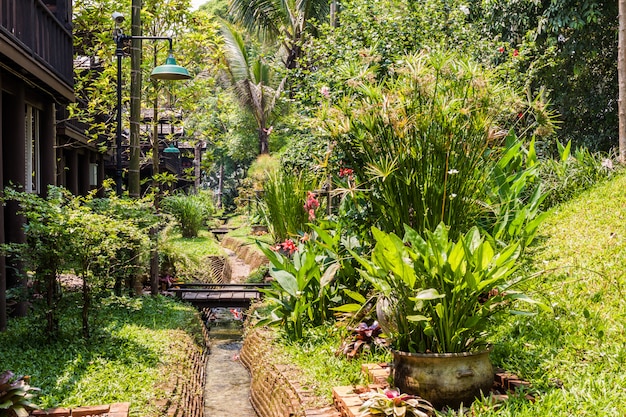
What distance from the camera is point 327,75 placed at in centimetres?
1013

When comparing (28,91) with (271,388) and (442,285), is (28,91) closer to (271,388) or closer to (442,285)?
(271,388)

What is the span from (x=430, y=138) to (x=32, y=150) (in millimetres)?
7113

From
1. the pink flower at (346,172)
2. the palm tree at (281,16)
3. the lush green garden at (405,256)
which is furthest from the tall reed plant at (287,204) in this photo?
the palm tree at (281,16)

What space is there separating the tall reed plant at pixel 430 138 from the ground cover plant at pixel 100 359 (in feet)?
9.04

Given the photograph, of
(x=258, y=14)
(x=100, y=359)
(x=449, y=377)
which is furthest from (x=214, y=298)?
(x=258, y=14)

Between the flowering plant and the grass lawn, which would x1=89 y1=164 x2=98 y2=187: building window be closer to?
the grass lawn

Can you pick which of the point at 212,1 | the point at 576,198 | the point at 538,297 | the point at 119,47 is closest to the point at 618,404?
the point at 538,297

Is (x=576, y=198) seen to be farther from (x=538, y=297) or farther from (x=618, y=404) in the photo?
(x=618, y=404)

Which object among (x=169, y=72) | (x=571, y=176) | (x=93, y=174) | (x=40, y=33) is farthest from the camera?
(x=93, y=174)

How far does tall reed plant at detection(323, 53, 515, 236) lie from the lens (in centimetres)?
584

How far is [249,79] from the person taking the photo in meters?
28.8

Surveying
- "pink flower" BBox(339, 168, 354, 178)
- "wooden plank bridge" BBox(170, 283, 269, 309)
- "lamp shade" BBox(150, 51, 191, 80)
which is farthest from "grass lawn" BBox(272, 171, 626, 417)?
"wooden plank bridge" BBox(170, 283, 269, 309)

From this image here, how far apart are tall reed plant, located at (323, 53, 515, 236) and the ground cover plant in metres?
2.76

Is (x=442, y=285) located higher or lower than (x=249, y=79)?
lower
